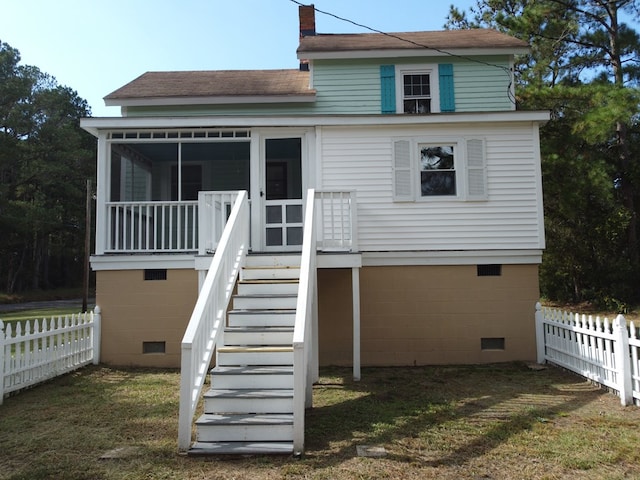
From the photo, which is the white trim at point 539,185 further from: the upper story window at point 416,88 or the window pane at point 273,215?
the window pane at point 273,215

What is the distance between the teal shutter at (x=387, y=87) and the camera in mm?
11242

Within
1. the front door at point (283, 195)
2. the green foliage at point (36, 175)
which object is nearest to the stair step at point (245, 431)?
the front door at point (283, 195)

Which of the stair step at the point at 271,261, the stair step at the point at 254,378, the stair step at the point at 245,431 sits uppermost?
the stair step at the point at 271,261

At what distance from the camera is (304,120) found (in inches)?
358

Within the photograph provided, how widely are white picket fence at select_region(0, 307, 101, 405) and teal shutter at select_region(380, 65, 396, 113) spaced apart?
740cm

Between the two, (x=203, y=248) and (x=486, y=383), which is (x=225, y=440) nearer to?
(x=203, y=248)

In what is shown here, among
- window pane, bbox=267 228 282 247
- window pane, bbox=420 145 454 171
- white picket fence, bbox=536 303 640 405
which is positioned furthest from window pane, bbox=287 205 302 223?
white picket fence, bbox=536 303 640 405

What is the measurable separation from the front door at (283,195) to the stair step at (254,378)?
4.28 metres

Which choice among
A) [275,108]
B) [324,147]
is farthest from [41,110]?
[324,147]

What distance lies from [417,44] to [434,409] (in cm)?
832

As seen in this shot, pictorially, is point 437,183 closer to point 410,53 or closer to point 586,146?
point 410,53

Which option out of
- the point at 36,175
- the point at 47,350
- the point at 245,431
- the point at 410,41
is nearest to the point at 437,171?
the point at 410,41

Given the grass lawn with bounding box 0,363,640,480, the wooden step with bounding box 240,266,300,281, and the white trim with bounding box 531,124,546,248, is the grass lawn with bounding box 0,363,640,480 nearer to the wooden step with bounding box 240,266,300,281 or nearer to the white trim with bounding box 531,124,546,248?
the wooden step with bounding box 240,266,300,281

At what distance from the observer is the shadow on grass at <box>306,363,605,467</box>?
179 inches
